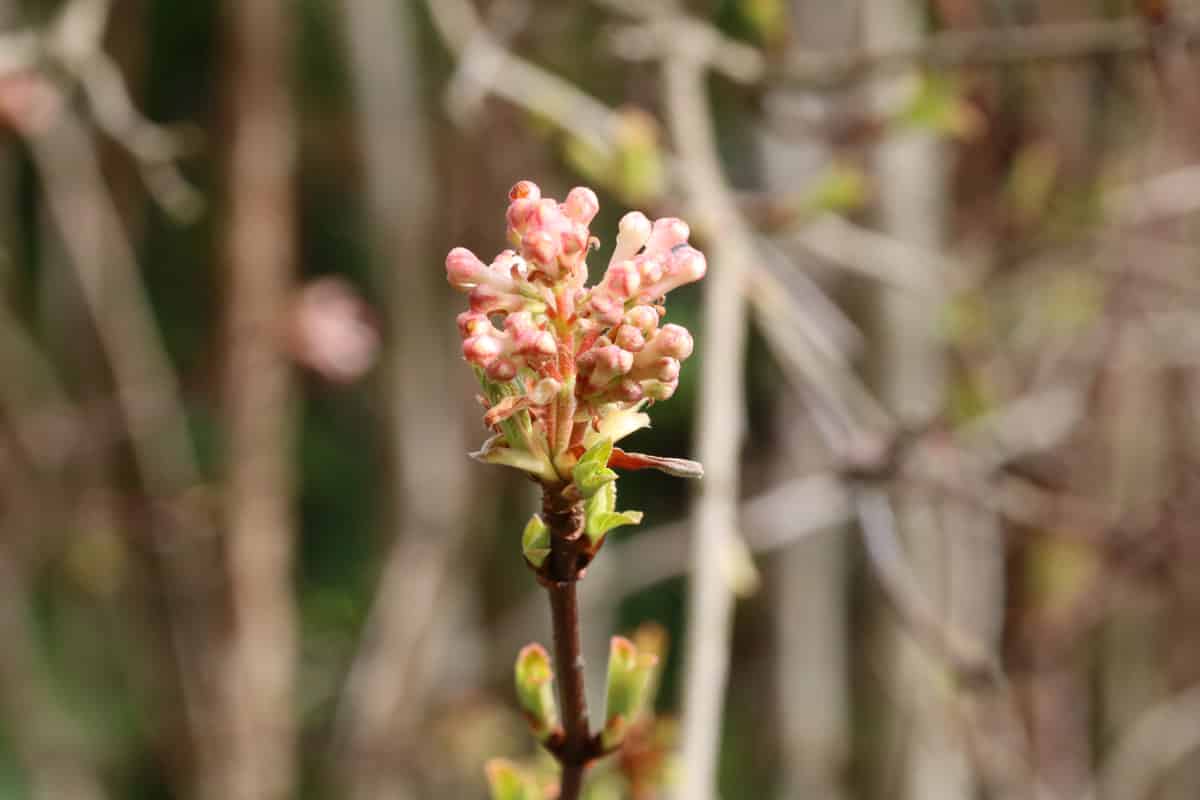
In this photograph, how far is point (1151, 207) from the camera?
5.12 ft

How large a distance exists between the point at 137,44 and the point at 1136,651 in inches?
91.0

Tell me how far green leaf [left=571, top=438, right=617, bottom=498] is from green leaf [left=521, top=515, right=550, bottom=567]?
0.04m

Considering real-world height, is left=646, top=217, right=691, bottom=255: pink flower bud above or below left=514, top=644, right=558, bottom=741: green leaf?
above

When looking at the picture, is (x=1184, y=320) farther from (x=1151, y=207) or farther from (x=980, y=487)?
(x=980, y=487)

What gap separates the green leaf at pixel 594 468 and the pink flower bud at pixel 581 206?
9 cm

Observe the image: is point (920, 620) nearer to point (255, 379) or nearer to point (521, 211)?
point (521, 211)

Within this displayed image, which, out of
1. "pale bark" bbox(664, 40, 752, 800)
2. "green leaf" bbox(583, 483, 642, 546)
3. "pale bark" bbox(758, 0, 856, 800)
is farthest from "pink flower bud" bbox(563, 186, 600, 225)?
"pale bark" bbox(758, 0, 856, 800)

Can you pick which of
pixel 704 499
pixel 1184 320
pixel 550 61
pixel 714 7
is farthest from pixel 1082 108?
pixel 704 499

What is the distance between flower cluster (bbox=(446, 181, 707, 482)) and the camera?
0.42 metres

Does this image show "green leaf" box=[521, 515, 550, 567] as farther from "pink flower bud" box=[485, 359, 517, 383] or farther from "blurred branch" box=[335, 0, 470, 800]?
"blurred branch" box=[335, 0, 470, 800]

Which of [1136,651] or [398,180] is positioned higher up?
[398,180]

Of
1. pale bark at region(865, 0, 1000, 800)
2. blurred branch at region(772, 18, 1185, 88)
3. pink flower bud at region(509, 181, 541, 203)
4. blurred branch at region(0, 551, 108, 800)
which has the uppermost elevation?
blurred branch at region(772, 18, 1185, 88)

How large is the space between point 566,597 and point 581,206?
0.15 m

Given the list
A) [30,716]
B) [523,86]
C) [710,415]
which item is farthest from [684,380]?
[710,415]
